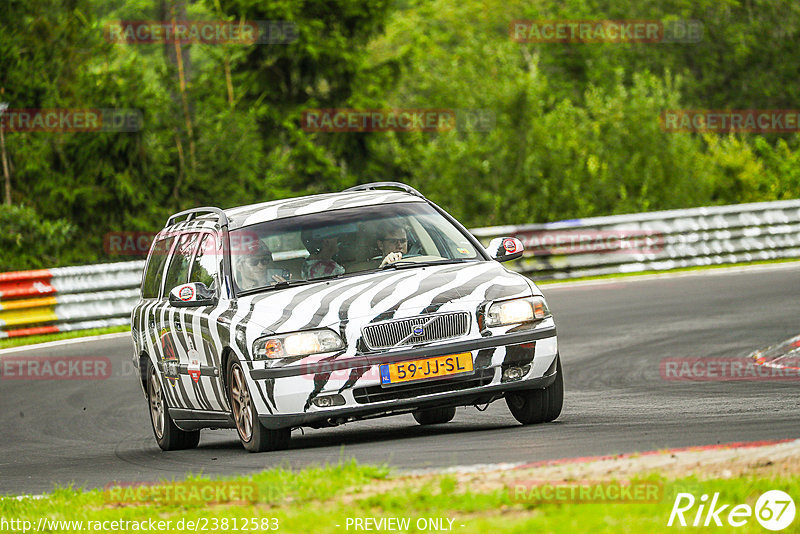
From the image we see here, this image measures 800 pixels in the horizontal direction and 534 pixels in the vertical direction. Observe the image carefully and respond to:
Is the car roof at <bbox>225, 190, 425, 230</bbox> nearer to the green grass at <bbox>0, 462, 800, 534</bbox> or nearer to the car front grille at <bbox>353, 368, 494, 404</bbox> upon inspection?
the car front grille at <bbox>353, 368, 494, 404</bbox>

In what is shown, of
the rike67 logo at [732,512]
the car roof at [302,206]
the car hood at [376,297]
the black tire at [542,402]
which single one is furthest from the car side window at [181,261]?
the rike67 logo at [732,512]

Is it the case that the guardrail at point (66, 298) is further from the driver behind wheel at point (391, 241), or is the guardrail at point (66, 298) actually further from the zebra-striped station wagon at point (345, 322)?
the driver behind wheel at point (391, 241)

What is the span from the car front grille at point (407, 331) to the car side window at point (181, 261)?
252cm

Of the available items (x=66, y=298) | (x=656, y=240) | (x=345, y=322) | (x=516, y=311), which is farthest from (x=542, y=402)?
(x=656, y=240)

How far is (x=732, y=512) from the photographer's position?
17.5ft

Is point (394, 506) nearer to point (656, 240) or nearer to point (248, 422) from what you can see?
point (248, 422)

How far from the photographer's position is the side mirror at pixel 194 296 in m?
9.63

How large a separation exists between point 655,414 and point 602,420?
1.40 feet

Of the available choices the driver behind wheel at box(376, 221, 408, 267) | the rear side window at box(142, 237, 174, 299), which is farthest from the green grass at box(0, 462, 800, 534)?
the rear side window at box(142, 237, 174, 299)

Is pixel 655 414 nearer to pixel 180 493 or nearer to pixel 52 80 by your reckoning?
pixel 180 493

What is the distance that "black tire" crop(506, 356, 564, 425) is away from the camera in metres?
9.30

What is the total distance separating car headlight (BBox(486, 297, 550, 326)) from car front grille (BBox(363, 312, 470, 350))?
0.32 metres

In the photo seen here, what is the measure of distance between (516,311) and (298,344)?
4.67ft

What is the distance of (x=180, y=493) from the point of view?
7.02 meters
